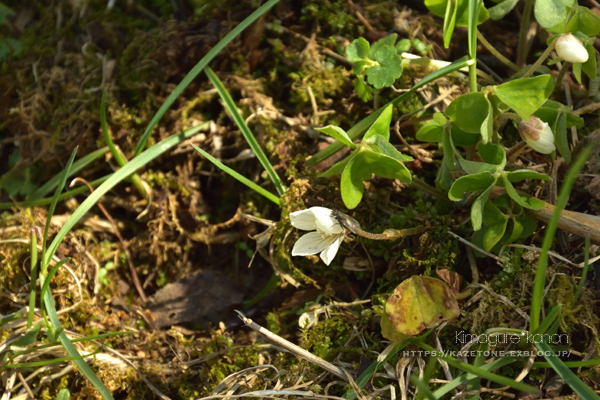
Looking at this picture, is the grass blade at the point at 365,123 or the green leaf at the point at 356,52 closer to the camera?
the grass blade at the point at 365,123

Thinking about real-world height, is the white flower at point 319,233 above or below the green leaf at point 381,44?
below

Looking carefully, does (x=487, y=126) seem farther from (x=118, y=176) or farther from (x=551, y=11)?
(x=118, y=176)

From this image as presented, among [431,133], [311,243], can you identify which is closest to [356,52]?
[431,133]

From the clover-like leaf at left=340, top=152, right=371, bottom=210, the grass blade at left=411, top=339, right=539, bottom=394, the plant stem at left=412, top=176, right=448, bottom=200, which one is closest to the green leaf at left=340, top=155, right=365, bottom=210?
the clover-like leaf at left=340, top=152, right=371, bottom=210

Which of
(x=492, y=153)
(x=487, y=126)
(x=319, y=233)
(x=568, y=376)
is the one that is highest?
(x=487, y=126)

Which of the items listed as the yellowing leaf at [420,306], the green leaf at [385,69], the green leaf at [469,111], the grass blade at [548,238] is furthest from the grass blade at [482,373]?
the green leaf at [385,69]

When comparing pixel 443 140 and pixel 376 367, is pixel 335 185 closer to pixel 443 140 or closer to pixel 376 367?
pixel 443 140

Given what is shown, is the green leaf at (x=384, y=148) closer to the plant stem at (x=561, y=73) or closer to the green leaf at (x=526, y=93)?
the green leaf at (x=526, y=93)
